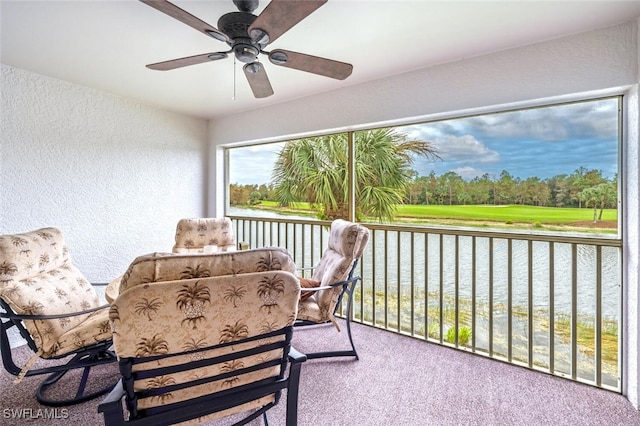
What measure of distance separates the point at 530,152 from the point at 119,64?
3363mm

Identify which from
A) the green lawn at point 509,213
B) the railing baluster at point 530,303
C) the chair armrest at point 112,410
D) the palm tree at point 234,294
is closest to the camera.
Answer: the chair armrest at point 112,410

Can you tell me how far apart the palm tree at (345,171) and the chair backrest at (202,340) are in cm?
210

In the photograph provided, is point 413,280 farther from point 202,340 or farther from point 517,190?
point 202,340

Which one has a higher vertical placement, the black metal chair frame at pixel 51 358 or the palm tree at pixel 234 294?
the palm tree at pixel 234 294

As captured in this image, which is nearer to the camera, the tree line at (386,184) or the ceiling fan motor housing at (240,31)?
the ceiling fan motor housing at (240,31)

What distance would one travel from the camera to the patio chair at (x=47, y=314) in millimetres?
1677

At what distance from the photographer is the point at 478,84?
2.39 meters

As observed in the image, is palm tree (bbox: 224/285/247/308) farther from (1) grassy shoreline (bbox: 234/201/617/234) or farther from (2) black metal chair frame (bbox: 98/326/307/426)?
(1) grassy shoreline (bbox: 234/201/617/234)

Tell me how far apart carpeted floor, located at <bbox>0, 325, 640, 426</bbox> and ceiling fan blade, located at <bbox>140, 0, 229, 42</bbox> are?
Result: 82.8 inches

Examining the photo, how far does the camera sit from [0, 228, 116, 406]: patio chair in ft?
5.50

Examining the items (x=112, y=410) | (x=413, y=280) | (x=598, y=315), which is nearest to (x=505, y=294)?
(x=598, y=315)

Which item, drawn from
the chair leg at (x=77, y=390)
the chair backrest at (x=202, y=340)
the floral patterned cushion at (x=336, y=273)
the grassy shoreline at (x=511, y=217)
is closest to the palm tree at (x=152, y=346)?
the chair backrest at (x=202, y=340)

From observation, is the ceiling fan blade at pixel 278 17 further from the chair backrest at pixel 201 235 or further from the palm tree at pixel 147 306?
the chair backrest at pixel 201 235

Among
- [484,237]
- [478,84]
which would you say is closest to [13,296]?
[484,237]
